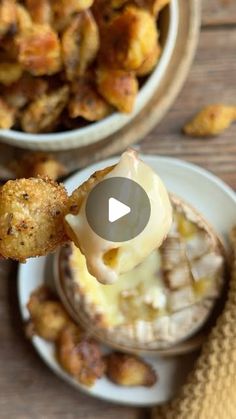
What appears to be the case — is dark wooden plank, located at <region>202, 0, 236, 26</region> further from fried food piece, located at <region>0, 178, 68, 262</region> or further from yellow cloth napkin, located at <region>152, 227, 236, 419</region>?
fried food piece, located at <region>0, 178, 68, 262</region>

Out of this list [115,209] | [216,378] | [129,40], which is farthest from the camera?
[216,378]

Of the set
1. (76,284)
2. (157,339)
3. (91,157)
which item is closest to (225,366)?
(157,339)

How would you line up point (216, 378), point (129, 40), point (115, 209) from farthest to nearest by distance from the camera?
point (216, 378), point (129, 40), point (115, 209)

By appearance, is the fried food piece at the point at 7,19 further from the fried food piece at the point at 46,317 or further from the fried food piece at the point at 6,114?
the fried food piece at the point at 46,317

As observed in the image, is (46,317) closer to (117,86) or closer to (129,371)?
(129,371)

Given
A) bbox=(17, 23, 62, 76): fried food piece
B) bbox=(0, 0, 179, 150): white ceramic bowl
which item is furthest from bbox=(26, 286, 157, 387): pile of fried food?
bbox=(17, 23, 62, 76): fried food piece

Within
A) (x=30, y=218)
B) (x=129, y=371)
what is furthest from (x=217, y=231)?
(x=30, y=218)

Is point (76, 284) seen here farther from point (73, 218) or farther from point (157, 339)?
point (73, 218)
